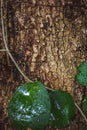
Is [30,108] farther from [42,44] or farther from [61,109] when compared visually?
[42,44]

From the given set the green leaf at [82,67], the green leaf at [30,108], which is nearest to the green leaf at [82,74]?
the green leaf at [82,67]

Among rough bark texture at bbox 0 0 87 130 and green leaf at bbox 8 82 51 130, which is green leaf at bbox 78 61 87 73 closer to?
rough bark texture at bbox 0 0 87 130

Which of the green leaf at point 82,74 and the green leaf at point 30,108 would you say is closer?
the green leaf at point 30,108

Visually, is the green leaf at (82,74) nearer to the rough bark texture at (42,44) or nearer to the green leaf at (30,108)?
the rough bark texture at (42,44)

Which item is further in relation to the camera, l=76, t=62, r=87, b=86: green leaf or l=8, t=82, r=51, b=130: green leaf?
l=76, t=62, r=87, b=86: green leaf

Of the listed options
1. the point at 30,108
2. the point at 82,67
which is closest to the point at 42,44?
the point at 82,67

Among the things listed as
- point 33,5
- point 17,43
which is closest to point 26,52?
point 17,43

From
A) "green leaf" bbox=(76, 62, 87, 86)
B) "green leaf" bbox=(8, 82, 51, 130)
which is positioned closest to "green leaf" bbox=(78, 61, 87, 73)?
"green leaf" bbox=(76, 62, 87, 86)
